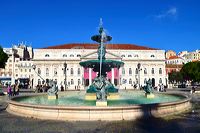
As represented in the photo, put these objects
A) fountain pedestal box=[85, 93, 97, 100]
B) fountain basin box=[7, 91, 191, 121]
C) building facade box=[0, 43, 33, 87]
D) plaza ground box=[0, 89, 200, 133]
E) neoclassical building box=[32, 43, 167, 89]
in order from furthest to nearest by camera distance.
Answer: building facade box=[0, 43, 33, 87]
neoclassical building box=[32, 43, 167, 89]
fountain pedestal box=[85, 93, 97, 100]
fountain basin box=[7, 91, 191, 121]
plaza ground box=[0, 89, 200, 133]

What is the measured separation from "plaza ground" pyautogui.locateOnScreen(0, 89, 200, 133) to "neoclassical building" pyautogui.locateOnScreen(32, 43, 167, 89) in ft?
198

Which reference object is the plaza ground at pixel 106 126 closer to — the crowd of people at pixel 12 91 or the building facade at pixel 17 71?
the crowd of people at pixel 12 91

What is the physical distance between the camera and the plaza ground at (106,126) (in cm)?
931

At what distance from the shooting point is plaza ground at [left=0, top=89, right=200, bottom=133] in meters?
9.31

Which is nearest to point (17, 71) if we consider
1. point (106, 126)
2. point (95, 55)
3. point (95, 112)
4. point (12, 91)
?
point (95, 55)

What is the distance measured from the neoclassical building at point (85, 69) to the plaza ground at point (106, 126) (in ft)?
198

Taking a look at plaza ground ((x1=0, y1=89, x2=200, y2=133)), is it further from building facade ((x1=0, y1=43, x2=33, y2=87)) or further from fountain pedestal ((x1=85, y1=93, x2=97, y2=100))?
building facade ((x1=0, y1=43, x2=33, y2=87))

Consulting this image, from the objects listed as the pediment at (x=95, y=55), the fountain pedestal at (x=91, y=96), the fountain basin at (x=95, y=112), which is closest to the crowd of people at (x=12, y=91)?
the fountain pedestal at (x=91, y=96)

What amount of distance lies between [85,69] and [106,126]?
6341 cm

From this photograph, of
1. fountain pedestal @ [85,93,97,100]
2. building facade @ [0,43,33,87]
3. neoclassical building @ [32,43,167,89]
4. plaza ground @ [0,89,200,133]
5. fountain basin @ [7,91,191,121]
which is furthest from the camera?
building facade @ [0,43,33,87]

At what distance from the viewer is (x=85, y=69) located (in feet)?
240

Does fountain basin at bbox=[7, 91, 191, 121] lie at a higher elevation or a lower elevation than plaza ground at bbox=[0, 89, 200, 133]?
higher

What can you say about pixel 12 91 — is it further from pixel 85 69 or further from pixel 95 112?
pixel 85 69

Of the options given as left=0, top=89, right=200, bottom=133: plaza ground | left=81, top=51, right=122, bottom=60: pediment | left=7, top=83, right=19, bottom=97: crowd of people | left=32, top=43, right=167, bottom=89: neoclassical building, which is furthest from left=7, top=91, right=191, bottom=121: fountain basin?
left=32, top=43, right=167, bottom=89: neoclassical building
